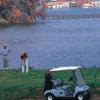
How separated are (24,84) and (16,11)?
120 m

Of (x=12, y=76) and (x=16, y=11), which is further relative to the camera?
(x=16, y=11)

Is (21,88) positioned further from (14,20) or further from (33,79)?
(14,20)

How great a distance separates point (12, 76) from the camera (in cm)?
2517

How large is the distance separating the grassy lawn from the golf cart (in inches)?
53.7

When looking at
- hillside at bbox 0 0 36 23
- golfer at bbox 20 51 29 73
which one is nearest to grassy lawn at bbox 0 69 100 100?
golfer at bbox 20 51 29 73

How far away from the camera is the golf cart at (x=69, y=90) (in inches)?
730

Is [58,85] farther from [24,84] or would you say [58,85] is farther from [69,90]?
[24,84]

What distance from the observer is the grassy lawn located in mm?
20484

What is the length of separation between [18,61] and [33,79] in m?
24.8

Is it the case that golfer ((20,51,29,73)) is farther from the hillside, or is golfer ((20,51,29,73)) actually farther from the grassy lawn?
the hillside

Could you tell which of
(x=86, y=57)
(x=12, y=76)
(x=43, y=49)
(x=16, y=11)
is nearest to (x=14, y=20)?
(x=16, y=11)

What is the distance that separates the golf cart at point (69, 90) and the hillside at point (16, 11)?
12252 cm

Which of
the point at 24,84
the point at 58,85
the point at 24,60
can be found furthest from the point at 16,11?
the point at 58,85

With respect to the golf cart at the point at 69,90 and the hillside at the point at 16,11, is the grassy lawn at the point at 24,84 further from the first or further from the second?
the hillside at the point at 16,11
